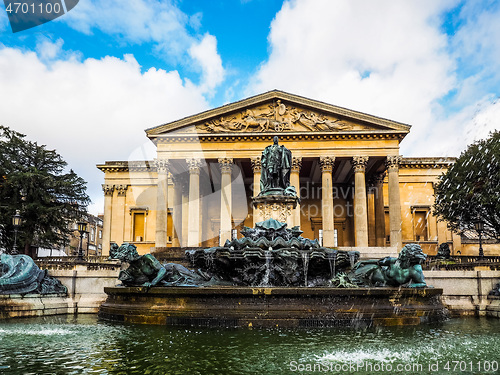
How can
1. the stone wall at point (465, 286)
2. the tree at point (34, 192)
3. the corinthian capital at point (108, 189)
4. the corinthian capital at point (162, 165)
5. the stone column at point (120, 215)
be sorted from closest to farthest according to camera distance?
the stone wall at point (465, 286) < the tree at point (34, 192) < the corinthian capital at point (162, 165) < the stone column at point (120, 215) < the corinthian capital at point (108, 189)

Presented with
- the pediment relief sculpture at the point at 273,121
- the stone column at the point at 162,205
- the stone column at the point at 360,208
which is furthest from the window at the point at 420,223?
the stone column at the point at 162,205

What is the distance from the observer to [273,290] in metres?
9.06

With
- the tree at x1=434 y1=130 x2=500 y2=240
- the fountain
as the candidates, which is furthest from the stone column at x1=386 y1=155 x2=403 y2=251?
the fountain

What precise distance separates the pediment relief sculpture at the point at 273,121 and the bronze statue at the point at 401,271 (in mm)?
29057

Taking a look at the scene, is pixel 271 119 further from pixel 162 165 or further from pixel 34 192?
pixel 34 192

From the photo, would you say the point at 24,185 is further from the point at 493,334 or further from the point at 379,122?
the point at 493,334

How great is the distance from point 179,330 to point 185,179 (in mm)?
38234

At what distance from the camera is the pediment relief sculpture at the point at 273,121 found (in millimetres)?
39281

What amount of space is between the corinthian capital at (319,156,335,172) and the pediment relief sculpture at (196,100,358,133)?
2.60m

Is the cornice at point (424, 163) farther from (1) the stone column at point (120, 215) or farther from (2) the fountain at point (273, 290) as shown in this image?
(2) the fountain at point (273, 290)

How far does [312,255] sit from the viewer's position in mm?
12242

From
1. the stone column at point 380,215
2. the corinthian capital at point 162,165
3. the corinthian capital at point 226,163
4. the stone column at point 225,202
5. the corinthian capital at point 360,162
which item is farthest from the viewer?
the stone column at point 380,215

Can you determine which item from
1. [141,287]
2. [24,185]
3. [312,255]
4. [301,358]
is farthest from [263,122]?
[301,358]

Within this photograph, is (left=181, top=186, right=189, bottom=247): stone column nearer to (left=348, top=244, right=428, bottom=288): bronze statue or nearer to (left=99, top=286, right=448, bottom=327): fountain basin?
(left=348, top=244, right=428, bottom=288): bronze statue
